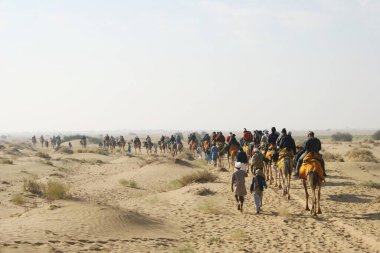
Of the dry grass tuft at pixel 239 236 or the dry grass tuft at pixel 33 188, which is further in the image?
the dry grass tuft at pixel 33 188

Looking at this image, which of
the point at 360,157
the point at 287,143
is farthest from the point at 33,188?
the point at 360,157

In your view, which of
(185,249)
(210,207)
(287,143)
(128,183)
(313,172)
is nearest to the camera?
(185,249)

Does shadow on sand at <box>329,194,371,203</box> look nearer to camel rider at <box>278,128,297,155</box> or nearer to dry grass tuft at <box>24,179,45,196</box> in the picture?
camel rider at <box>278,128,297,155</box>

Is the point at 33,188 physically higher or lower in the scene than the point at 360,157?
lower

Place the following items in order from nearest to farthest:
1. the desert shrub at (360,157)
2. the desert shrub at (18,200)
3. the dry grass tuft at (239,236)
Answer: the dry grass tuft at (239,236)
the desert shrub at (18,200)
the desert shrub at (360,157)

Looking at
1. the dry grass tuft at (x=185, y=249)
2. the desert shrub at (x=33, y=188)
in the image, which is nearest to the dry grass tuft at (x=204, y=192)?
the dry grass tuft at (x=185, y=249)

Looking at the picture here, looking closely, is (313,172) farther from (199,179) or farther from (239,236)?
(199,179)

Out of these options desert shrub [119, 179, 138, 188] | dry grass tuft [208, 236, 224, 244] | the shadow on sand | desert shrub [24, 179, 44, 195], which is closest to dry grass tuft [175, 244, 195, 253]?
dry grass tuft [208, 236, 224, 244]

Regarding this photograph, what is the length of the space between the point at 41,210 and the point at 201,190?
7436 mm

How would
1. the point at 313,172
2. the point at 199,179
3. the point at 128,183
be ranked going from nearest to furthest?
1. the point at 313,172
2. the point at 199,179
3. the point at 128,183

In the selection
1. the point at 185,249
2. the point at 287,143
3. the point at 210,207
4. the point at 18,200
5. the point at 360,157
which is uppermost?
the point at 287,143

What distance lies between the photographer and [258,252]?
1132cm

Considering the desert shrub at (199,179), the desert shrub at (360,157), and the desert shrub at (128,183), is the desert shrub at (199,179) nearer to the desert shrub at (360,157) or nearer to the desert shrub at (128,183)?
the desert shrub at (128,183)

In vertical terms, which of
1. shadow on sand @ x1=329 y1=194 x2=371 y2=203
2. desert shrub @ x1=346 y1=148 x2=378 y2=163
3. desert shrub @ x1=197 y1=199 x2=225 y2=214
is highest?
desert shrub @ x1=346 y1=148 x2=378 y2=163
